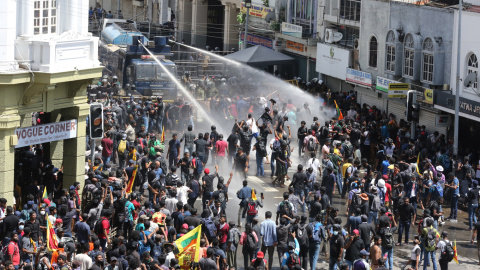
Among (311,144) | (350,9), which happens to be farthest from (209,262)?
(350,9)

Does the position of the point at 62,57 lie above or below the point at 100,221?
above

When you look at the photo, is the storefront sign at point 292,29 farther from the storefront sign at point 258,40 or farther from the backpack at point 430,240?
the backpack at point 430,240

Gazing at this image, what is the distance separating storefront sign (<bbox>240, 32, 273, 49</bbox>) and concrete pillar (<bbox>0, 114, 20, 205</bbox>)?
30.2 metres

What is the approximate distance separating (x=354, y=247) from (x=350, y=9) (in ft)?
82.4

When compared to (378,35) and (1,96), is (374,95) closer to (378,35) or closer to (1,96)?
(378,35)

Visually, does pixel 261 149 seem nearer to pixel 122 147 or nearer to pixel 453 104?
pixel 122 147

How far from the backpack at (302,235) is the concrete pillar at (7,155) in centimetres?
698

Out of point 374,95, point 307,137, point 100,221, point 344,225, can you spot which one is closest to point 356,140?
point 307,137

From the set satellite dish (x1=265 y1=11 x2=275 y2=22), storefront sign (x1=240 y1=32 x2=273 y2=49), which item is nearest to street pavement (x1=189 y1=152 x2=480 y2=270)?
storefront sign (x1=240 y1=32 x2=273 y2=49)

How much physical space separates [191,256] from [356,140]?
44.0ft

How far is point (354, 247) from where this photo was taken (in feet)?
73.5

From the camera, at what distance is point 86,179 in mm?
26422

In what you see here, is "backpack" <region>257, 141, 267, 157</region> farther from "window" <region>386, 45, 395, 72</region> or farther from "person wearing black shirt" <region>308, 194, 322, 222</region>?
"window" <region>386, 45, 395, 72</region>

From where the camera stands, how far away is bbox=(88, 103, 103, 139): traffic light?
87.9 ft
